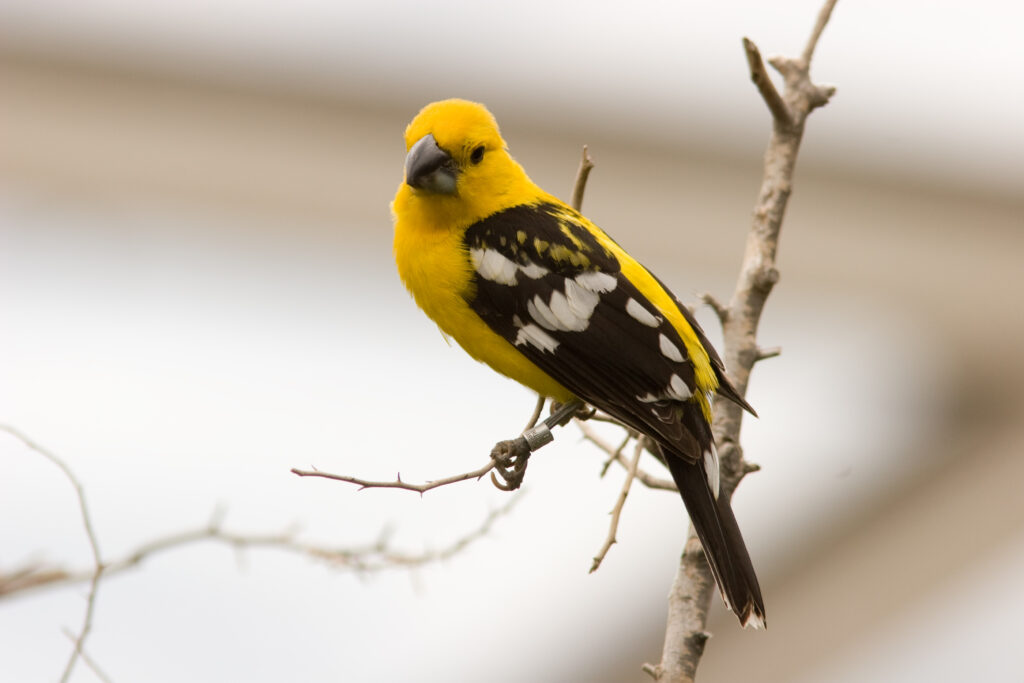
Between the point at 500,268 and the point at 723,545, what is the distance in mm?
717

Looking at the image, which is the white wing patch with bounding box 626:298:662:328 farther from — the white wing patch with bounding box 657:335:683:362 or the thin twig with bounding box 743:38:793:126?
the thin twig with bounding box 743:38:793:126

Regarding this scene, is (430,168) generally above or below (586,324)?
above

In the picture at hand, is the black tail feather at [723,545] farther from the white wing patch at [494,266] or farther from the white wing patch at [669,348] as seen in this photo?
the white wing patch at [494,266]

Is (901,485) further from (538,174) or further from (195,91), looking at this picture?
(195,91)

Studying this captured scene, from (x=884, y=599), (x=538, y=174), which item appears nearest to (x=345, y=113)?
(x=538, y=174)

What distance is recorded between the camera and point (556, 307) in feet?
7.86

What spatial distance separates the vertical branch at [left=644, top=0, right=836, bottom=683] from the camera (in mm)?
2207

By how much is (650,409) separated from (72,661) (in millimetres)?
1118

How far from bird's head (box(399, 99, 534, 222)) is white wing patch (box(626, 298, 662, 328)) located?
386 millimetres

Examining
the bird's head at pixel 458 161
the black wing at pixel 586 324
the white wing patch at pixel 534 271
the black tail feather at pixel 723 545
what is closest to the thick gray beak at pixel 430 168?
the bird's head at pixel 458 161

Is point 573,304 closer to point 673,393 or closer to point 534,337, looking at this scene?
point 534,337

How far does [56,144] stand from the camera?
463 centimetres

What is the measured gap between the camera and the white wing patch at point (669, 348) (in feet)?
7.80

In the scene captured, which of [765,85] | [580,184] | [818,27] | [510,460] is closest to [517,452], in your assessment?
[510,460]
